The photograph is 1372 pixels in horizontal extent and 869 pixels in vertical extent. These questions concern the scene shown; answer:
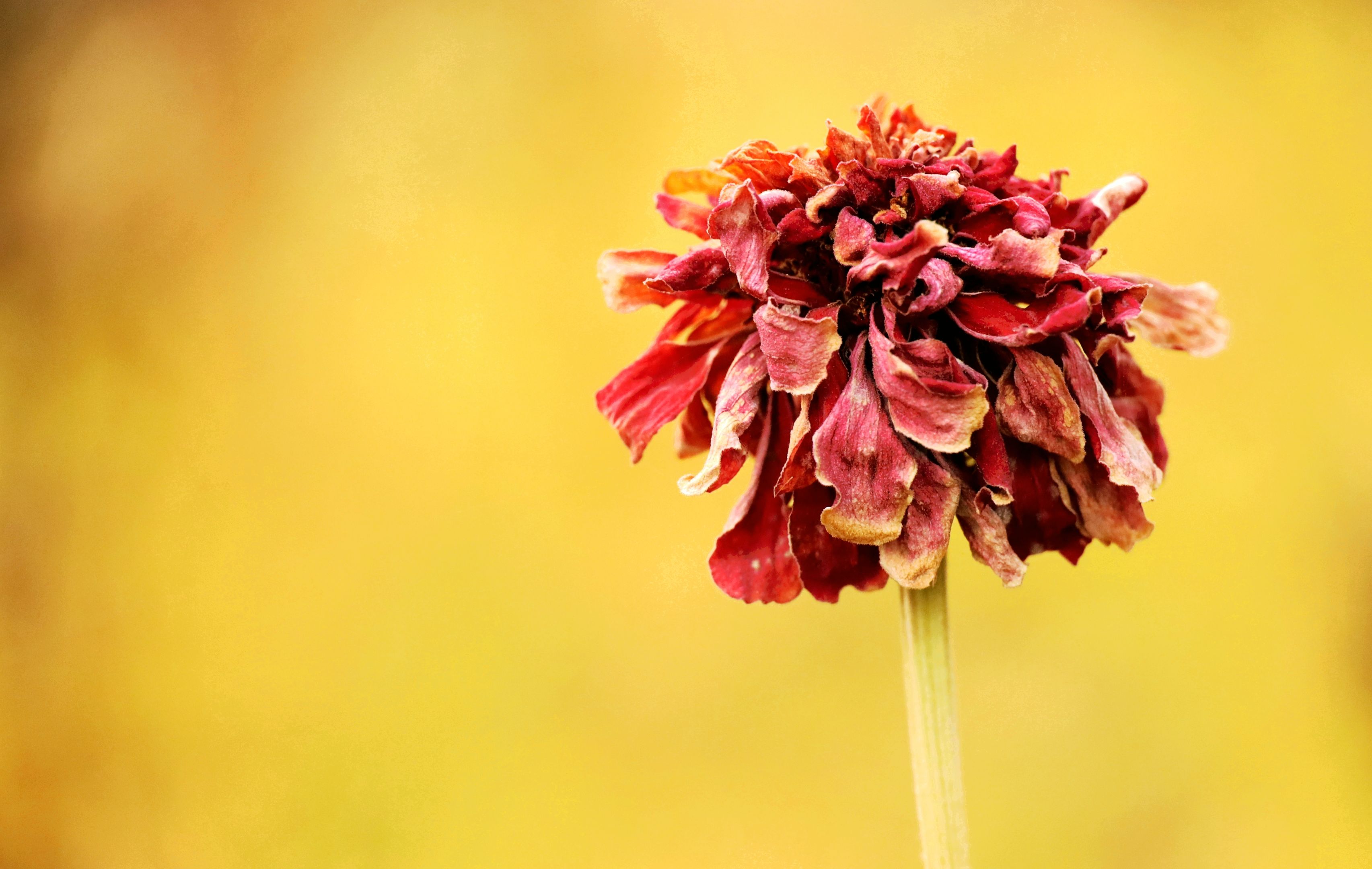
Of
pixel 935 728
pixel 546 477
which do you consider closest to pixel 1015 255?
pixel 935 728

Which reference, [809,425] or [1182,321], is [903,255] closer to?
[809,425]

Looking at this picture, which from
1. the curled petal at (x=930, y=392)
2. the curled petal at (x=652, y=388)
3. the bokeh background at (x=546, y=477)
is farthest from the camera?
the bokeh background at (x=546, y=477)

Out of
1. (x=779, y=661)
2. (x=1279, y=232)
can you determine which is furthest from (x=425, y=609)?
(x=1279, y=232)

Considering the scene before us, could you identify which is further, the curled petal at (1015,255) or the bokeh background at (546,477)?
the bokeh background at (546,477)

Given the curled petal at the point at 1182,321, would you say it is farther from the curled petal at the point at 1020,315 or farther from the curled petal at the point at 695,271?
the curled petal at the point at 695,271

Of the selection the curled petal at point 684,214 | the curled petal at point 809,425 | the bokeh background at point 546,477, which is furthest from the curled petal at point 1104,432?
the bokeh background at point 546,477

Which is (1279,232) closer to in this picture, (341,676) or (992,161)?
(992,161)
